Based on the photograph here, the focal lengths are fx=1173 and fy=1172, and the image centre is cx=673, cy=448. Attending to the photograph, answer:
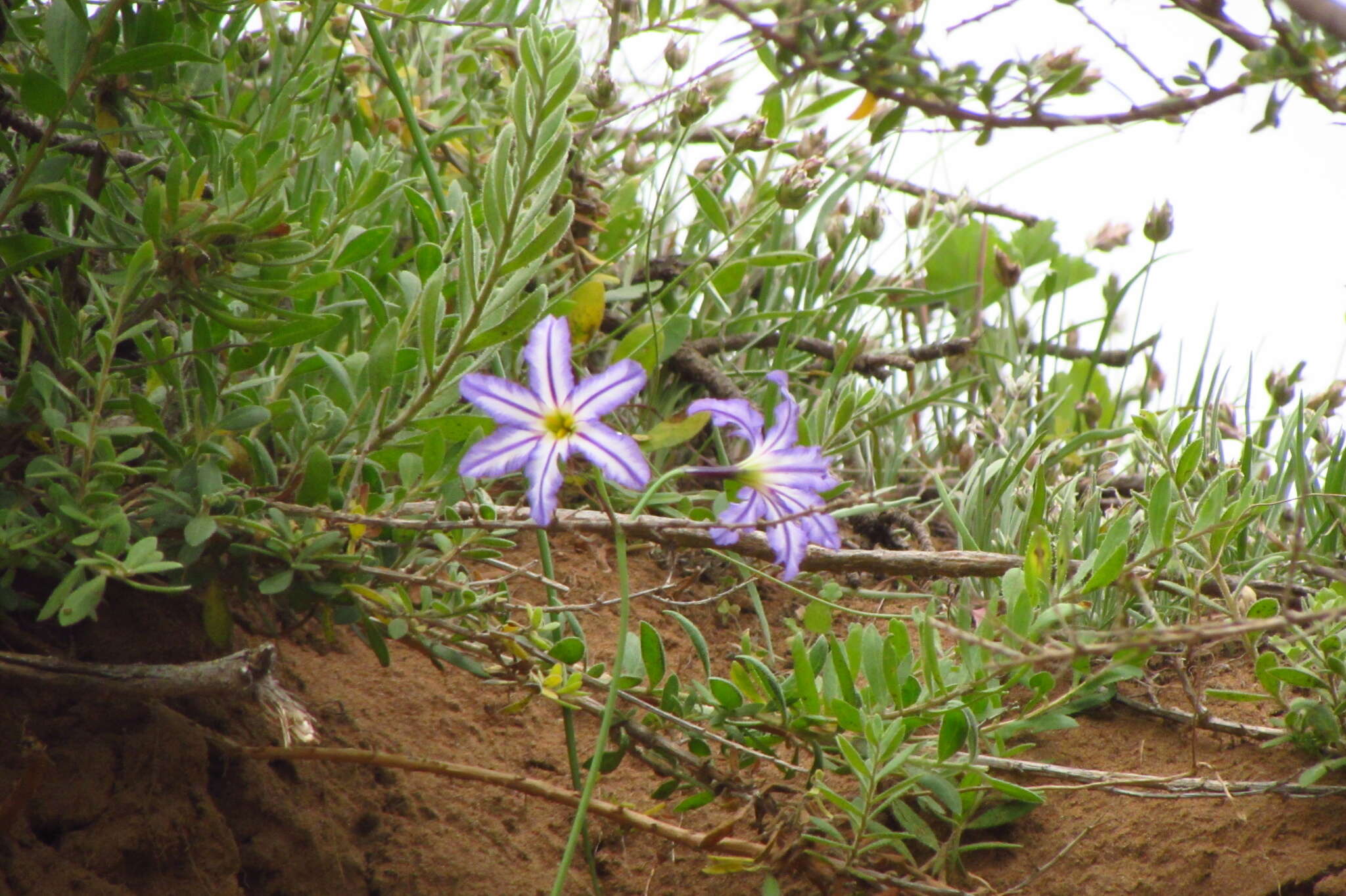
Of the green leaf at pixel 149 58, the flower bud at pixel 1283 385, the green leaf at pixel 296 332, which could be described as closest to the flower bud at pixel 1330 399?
the flower bud at pixel 1283 385

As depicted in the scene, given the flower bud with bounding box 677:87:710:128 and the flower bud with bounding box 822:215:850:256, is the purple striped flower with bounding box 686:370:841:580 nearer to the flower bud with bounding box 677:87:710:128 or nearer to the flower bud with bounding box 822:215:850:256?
the flower bud with bounding box 677:87:710:128

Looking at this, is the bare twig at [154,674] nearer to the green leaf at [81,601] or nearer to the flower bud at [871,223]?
the green leaf at [81,601]

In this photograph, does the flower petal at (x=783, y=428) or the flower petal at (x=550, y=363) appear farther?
the flower petal at (x=783, y=428)

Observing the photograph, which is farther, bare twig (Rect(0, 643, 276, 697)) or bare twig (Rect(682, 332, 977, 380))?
bare twig (Rect(682, 332, 977, 380))

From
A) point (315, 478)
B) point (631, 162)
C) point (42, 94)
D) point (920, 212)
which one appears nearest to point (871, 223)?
point (920, 212)

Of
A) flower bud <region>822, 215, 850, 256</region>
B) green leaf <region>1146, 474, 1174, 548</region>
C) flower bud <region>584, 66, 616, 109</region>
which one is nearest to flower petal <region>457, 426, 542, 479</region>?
green leaf <region>1146, 474, 1174, 548</region>

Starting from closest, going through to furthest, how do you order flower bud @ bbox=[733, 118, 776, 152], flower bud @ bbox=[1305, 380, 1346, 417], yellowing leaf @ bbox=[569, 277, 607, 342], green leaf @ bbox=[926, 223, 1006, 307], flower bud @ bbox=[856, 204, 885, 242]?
yellowing leaf @ bbox=[569, 277, 607, 342] → flower bud @ bbox=[733, 118, 776, 152] → flower bud @ bbox=[1305, 380, 1346, 417] → flower bud @ bbox=[856, 204, 885, 242] → green leaf @ bbox=[926, 223, 1006, 307]

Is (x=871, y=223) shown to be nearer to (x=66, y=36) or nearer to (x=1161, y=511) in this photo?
(x=1161, y=511)
